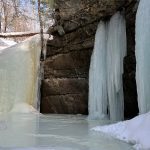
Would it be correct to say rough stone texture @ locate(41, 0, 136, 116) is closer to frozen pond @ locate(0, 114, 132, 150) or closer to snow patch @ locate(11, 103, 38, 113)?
snow patch @ locate(11, 103, 38, 113)

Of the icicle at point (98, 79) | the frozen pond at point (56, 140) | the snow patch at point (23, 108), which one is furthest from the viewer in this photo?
the snow patch at point (23, 108)

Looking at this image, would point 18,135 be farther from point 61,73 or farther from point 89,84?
point 61,73

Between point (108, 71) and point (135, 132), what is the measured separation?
5.51 meters

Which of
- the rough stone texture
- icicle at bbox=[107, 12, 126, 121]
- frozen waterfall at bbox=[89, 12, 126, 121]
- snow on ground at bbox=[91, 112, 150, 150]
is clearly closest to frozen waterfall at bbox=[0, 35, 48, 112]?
the rough stone texture

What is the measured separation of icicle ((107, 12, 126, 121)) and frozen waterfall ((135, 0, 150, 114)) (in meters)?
2.27

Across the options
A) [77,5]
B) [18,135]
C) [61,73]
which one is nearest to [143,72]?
[18,135]

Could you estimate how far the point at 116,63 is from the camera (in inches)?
448

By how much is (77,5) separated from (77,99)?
320 cm

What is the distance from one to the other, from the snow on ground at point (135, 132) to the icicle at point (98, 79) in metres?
3.98

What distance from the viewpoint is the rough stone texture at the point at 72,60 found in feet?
41.1

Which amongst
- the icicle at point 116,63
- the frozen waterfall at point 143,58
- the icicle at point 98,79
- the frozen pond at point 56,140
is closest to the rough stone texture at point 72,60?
the icicle at point 116,63

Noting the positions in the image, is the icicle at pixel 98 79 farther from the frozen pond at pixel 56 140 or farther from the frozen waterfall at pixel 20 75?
the frozen pond at pixel 56 140

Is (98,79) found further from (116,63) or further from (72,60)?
(72,60)

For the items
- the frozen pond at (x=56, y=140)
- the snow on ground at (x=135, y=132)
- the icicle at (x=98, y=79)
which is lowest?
the frozen pond at (x=56, y=140)
